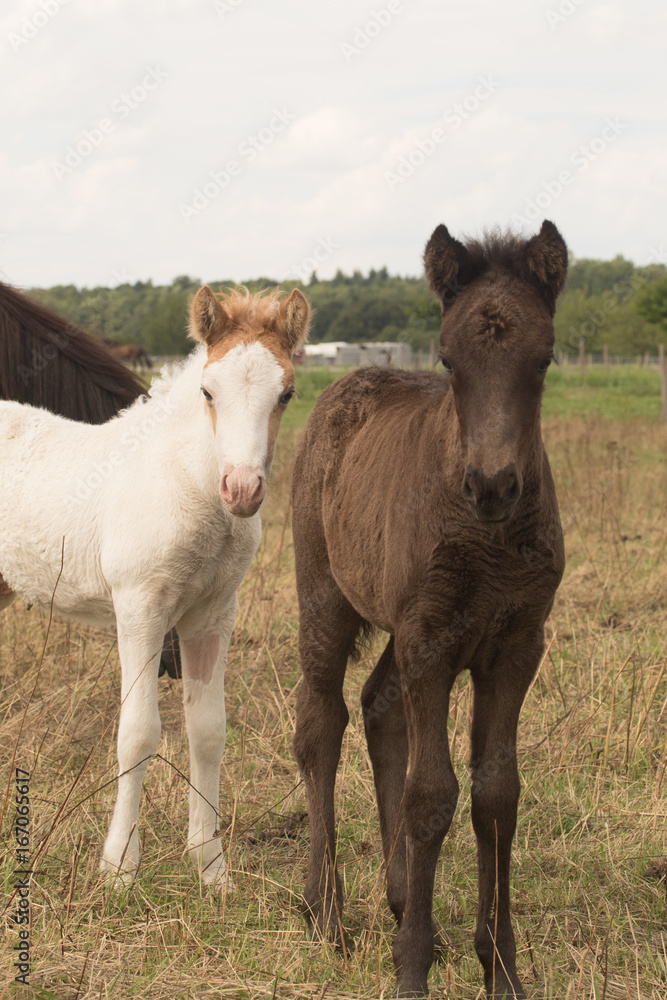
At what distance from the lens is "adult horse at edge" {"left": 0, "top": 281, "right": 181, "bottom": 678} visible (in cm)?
496

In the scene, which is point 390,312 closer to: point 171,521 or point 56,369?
point 56,369

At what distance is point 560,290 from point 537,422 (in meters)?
0.40

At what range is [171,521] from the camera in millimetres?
3453

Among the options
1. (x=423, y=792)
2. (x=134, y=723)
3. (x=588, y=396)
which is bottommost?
(x=588, y=396)

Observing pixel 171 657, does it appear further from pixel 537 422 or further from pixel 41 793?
pixel 537 422

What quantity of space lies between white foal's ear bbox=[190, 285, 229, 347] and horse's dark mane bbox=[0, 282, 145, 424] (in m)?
1.76

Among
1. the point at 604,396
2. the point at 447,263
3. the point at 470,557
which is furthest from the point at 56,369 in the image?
the point at 604,396

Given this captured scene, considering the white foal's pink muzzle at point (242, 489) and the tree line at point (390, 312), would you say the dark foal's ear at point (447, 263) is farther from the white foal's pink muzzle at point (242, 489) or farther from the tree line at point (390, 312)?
the tree line at point (390, 312)

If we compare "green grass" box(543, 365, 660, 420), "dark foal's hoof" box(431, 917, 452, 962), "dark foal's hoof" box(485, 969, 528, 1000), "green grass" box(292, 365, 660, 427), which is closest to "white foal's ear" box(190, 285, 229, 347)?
"dark foal's hoof" box(431, 917, 452, 962)

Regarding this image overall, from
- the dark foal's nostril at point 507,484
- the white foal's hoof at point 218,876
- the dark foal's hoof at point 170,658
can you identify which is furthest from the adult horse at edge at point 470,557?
the dark foal's hoof at point 170,658

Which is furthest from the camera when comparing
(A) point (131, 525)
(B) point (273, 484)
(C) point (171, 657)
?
(B) point (273, 484)

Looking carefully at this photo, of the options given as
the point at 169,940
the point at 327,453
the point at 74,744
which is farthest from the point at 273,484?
the point at 169,940

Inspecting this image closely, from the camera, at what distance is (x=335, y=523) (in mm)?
3314

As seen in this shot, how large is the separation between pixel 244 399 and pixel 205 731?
1.47 meters
